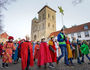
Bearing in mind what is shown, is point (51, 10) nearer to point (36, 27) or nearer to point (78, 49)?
point (36, 27)

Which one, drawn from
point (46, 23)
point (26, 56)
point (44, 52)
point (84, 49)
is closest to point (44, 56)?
point (44, 52)

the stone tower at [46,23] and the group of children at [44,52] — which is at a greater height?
the stone tower at [46,23]

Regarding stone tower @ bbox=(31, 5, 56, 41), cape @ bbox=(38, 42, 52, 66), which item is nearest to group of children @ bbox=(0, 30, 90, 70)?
cape @ bbox=(38, 42, 52, 66)

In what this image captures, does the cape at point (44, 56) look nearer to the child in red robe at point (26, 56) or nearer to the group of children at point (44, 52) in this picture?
the group of children at point (44, 52)

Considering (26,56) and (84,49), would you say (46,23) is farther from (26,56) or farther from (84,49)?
(26,56)

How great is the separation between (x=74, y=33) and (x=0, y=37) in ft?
149

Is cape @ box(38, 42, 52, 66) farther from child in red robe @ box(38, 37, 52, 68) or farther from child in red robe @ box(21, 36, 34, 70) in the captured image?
child in red robe @ box(21, 36, 34, 70)

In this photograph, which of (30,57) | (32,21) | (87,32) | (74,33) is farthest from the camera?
(32,21)

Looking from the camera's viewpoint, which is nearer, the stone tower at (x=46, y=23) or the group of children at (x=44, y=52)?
the group of children at (x=44, y=52)

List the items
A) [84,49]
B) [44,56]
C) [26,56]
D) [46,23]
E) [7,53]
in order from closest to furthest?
[26,56] → [44,56] → [7,53] → [84,49] → [46,23]

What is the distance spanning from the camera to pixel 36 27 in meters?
49.7

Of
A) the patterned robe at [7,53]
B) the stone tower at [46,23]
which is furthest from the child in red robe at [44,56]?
the stone tower at [46,23]

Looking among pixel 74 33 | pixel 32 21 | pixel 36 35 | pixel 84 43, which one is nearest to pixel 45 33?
pixel 36 35

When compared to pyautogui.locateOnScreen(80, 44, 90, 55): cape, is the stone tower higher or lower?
higher
